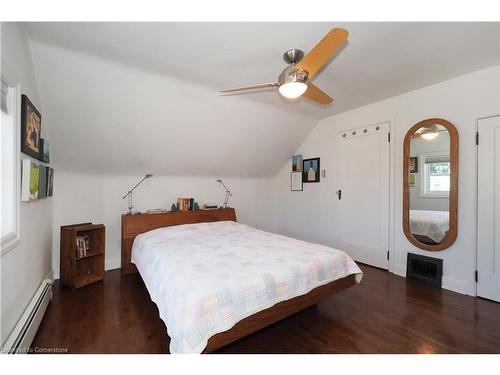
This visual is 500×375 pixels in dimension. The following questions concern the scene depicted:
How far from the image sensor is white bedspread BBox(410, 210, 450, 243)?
8.64 ft

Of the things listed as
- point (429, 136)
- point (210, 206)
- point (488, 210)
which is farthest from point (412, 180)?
point (210, 206)

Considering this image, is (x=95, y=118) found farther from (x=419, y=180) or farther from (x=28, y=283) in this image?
(x=419, y=180)

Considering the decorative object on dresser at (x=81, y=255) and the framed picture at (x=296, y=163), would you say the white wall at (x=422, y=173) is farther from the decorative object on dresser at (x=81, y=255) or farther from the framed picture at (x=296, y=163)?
the decorative object on dresser at (x=81, y=255)

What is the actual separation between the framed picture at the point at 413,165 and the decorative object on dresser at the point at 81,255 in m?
4.14

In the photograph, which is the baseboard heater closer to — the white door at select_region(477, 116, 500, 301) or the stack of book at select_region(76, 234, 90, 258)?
the stack of book at select_region(76, 234, 90, 258)

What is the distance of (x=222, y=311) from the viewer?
1342 mm

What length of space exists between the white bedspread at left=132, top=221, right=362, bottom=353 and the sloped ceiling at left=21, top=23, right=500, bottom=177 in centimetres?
141

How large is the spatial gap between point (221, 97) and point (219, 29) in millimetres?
1157

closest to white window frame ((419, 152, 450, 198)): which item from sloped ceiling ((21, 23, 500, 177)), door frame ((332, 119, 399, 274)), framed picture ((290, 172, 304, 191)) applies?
door frame ((332, 119, 399, 274))

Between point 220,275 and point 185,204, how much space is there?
2.31 meters

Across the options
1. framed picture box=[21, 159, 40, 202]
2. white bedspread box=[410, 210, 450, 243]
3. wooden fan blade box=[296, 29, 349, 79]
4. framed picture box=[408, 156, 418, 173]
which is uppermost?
wooden fan blade box=[296, 29, 349, 79]

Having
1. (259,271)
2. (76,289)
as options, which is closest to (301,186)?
(259,271)

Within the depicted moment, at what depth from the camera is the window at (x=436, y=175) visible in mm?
2609

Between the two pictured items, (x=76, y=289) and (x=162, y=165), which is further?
(x=162, y=165)
